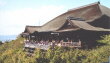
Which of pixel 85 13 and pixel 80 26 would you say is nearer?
pixel 80 26

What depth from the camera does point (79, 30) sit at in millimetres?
33125

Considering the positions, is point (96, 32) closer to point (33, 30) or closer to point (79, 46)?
point (79, 46)

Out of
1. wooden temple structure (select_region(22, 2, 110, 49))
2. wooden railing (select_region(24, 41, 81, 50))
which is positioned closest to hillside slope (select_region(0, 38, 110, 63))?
wooden railing (select_region(24, 41, 81, 50))

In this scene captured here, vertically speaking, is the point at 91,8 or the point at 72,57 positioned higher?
the point at 91,8

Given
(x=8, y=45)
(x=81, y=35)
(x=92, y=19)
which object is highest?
(x=92, y=19)

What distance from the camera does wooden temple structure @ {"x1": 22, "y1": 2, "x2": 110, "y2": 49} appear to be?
1323 inches

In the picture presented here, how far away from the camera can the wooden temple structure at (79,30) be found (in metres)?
33.6

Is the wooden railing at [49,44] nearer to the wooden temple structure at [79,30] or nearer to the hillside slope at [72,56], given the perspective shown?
the wooden temple structure at [79,30]

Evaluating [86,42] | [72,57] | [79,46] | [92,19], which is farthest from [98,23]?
[72,57]

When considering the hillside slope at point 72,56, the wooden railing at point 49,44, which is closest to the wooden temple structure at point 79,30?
the wooden railing at point 49,44

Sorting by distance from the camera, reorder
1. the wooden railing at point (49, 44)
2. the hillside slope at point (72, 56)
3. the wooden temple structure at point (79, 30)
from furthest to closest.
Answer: the wooden temple structure at point (79, 30) < the wooden railing at point (49, 44) < the hillside slope at point (72, 56)

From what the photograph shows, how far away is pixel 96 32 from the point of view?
3603cm

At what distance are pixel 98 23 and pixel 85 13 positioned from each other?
4.50 meters

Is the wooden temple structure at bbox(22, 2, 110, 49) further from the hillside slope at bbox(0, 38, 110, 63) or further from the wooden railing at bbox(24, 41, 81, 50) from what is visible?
the hillside slope at bbox(0, 38, 110, 63)
